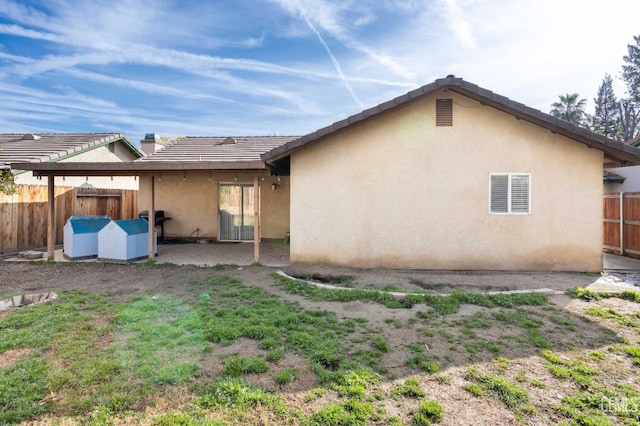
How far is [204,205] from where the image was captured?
13516mm

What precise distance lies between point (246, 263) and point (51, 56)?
13.1 metres

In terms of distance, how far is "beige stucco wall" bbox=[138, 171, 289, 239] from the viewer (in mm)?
13477

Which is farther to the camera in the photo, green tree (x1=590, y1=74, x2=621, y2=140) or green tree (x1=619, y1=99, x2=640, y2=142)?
green tree (x1=590, y1=74, x2=621, y2=140)

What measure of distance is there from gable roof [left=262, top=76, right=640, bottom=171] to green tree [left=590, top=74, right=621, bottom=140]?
4160cm

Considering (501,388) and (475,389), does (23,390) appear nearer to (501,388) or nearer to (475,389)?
(475,389)

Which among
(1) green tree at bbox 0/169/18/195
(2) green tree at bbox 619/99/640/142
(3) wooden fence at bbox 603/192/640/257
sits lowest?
(3) wooden fence at bbox 603/192/640/257

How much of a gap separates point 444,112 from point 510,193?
253cm

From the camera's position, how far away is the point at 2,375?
10.5ft

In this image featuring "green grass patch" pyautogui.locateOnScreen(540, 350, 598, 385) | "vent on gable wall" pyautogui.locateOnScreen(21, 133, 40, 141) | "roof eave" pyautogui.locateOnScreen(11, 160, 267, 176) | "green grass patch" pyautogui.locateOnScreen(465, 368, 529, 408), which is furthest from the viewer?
"vent on gable wall" pyautogui.locateOnScreen(21, 133, 40, 141)

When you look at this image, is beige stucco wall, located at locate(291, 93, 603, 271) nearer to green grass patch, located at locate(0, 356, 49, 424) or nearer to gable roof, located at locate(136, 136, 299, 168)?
gable roof, located at locate(136, 136, 299, 168)

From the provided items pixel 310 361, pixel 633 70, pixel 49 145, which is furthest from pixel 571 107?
pixel 49 145

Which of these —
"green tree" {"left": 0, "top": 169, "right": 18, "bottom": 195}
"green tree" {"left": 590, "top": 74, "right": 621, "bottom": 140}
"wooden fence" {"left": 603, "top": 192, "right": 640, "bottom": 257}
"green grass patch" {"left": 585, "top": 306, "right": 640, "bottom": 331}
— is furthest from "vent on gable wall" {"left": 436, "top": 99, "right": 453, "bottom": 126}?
"green tree" {"left": 590, "top": 74, "right": 621, "bottom": 140}

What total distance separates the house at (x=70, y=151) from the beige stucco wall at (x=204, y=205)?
112 inches

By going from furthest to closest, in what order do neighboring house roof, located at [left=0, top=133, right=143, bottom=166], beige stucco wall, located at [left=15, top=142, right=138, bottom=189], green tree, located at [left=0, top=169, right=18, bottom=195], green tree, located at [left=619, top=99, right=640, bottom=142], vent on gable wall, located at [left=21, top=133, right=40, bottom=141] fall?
green tree, located at [left=619, top=99, right=640, bottom=142], vent on gable wall, located at [left=21, top=133, right=40, bottom=141], beige stucco wall, located at [left=15, top=142, right=138, bottom=189], neighboring house roof, located at [left=0, top=133, right=143, bottom=166], green tree, located at [left=0, top=169, right=18, bottom=195]
